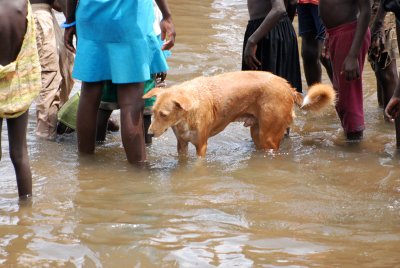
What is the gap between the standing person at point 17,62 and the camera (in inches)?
198

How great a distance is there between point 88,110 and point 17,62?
4.46 ft

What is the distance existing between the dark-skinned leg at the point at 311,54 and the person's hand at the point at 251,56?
0.96m

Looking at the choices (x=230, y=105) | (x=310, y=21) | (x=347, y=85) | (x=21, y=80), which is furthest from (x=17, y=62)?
(x=310, y=21)

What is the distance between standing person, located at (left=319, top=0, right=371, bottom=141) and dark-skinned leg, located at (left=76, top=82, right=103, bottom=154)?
214cm

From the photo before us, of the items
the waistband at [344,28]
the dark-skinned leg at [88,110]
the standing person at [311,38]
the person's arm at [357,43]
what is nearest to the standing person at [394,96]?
the person's arm at [357,43]

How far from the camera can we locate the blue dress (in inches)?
235

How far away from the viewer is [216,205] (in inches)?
219

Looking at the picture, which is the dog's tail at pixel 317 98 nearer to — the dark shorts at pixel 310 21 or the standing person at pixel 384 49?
the standing person at pixel 384 49

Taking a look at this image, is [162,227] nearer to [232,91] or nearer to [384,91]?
[232,91]

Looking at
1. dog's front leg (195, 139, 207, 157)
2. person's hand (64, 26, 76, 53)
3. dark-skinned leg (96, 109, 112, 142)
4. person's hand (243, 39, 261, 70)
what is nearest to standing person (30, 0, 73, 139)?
dark-skinned leg (96, 109, 112, 142)

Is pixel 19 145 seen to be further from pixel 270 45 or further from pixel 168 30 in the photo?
pixel 270 45

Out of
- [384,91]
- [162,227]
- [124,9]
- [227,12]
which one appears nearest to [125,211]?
[162,227]

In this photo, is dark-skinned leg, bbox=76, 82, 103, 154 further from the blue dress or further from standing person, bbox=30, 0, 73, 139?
standing person, bbox=30, 0, 73, 139

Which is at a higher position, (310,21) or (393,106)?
(310,21)
